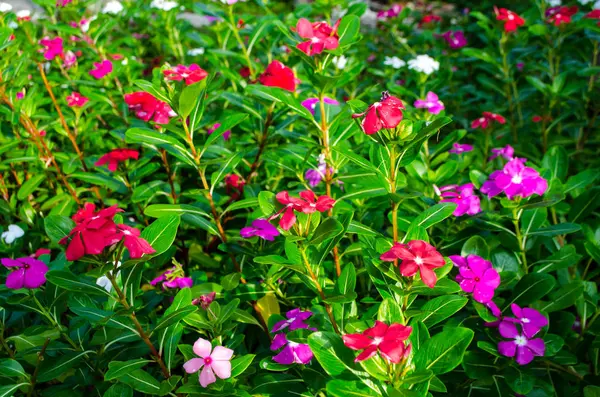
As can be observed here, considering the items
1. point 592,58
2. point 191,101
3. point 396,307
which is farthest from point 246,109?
point 592,58

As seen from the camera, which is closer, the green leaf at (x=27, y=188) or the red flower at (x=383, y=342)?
the red flower at (x=383, y=342)

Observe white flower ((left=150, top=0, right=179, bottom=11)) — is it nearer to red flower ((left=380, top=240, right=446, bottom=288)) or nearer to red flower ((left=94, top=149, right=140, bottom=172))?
red flower ((left=94, top=149, right=140, bottom=172))

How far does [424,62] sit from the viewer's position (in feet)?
9.22

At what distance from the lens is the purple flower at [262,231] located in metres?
1.71

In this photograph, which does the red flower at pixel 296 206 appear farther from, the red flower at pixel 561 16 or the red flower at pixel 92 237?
the red flower at pixel 561 16

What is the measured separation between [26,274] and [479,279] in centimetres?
143

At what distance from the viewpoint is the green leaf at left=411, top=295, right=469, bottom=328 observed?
4.60 ft

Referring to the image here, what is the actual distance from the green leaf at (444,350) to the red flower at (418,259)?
125mm

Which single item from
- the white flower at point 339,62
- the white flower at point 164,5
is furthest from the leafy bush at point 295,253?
the white flower at point 164,5

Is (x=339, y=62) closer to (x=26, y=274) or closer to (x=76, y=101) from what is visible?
(x=76, y=101)

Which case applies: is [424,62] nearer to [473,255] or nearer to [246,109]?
[246,109]

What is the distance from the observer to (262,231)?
5.65 ft

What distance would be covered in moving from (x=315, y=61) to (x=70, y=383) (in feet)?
4.43

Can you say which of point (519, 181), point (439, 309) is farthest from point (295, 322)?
point (519, 181)
